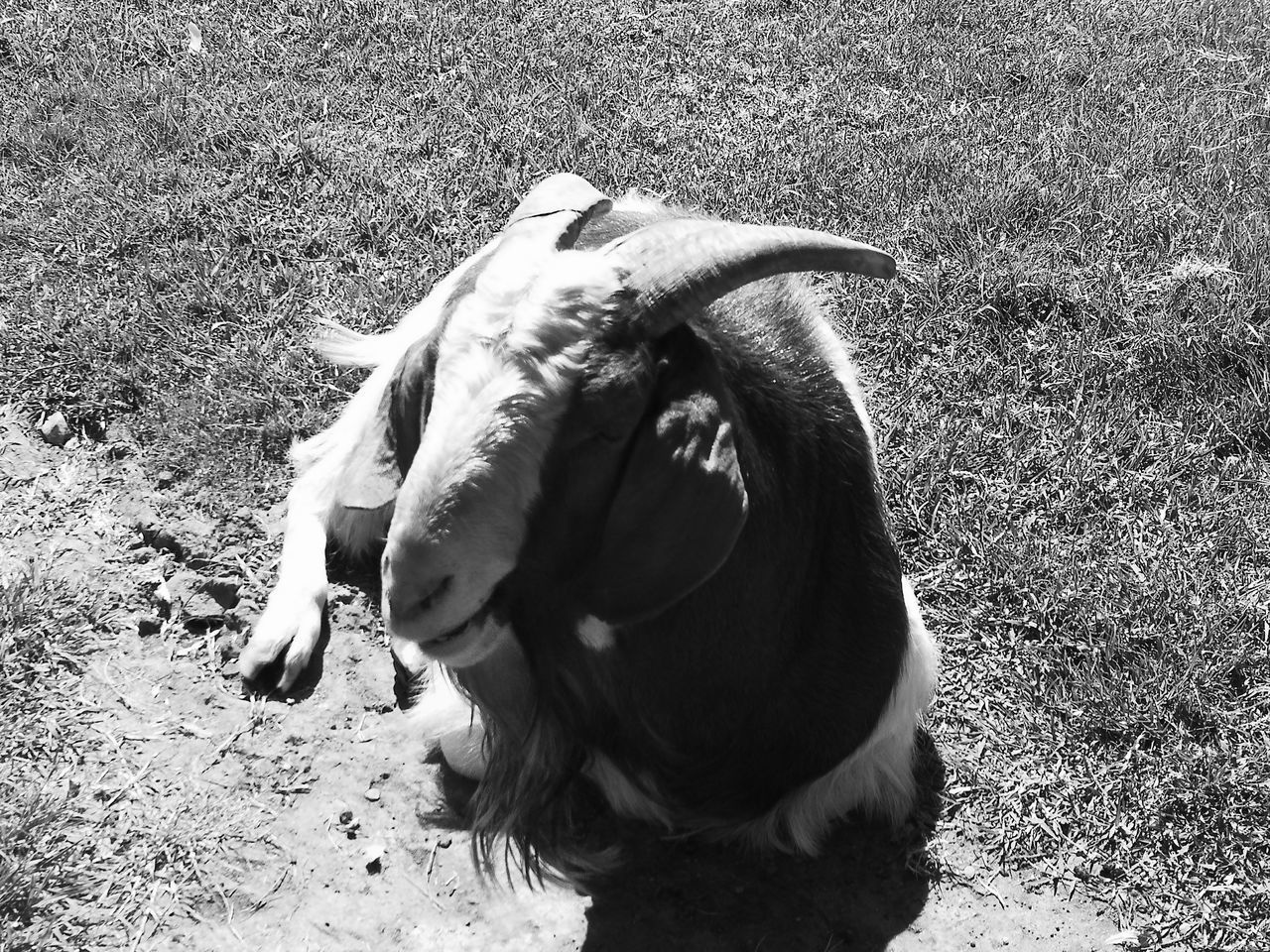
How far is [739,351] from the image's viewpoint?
8.87ft

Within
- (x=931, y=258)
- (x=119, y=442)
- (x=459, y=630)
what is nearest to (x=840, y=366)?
(x=459, y=630)

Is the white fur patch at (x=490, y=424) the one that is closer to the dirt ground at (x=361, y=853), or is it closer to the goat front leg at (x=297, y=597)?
the dirt ground at (x=361, y=853)

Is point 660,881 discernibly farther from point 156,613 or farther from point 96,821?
point 156,613

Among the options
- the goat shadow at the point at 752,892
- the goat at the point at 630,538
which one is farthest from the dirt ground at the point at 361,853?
the goat at the point at 630,538

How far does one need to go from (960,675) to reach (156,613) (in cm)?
261

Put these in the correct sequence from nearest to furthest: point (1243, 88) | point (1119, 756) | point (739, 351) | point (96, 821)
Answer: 1. point (739, 351)
2. point (96, 821)
3. point (1119, 756)
4. point (1243, 88)

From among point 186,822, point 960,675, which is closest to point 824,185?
point 960,675

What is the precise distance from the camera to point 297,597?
3715mm

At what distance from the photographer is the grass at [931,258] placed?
12.2ft

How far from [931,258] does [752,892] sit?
2.84 m

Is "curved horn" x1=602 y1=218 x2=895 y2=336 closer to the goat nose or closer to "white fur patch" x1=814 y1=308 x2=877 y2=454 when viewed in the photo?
the goat nose

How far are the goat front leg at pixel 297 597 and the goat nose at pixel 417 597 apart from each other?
1.49 m

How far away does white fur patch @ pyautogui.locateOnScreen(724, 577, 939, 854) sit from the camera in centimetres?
326

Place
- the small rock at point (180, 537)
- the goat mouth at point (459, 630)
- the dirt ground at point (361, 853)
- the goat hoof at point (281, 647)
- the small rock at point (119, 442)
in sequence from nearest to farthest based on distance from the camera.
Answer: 1. the goat mouth at point (459, 630)
2. the dirt ground at point (361, 853)
3. the goat hoof at point (281, 647)
4. the small rock at point (180, 537)
5. the small rock at point (119, 442)
